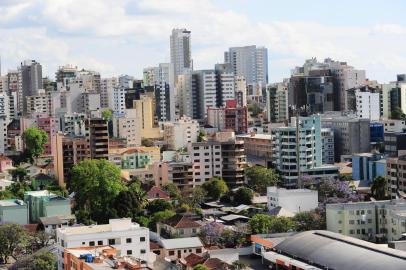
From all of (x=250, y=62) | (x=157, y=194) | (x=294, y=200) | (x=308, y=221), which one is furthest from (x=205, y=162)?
(x=250, y=62)

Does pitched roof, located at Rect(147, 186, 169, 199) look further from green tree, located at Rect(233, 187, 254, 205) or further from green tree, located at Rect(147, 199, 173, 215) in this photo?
green tree, located at Rect(147, 199, 173, 215)

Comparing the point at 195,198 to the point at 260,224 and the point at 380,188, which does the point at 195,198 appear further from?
the point at 260,224

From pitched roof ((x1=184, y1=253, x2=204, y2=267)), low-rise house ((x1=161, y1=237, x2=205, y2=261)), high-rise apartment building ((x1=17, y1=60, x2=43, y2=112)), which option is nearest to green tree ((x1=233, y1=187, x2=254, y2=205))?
low-rise house ((x1=161, y1=237, x2=205, y2=261))

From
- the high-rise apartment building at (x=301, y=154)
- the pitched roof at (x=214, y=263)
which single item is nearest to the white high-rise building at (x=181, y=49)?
the high-rise apartment building at (x=301, y=154)

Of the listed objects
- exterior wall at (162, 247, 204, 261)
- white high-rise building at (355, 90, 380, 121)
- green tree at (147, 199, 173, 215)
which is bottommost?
exterior wall at (162, 247, 204, 261)

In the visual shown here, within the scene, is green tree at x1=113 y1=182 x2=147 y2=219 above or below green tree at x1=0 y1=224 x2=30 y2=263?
above

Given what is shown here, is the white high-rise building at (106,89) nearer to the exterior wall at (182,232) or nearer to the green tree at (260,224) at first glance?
the exterior wall at (182,232)
